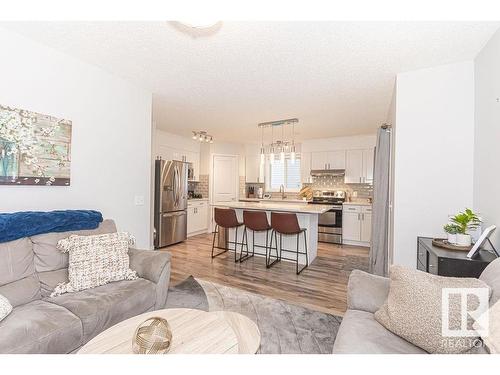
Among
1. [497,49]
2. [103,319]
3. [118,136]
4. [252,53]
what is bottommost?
[103,319]

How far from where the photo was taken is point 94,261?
1.98 meters

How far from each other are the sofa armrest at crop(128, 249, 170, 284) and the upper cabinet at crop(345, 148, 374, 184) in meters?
4.69

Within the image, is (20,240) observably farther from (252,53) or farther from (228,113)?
(228,113)

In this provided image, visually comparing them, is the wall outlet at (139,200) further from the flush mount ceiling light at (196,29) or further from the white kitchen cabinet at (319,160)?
the white kitchen cabinet at (319,160)

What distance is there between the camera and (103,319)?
168 cm

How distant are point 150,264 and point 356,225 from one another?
4.42 m

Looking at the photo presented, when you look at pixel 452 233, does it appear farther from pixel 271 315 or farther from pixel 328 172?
pixel 328 172

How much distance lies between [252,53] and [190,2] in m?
0.87

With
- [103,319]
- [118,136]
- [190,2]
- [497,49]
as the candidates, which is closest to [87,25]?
[190,2]

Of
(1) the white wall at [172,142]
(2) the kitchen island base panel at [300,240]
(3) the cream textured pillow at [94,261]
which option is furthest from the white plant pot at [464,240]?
(1) the white wall at [172,142]

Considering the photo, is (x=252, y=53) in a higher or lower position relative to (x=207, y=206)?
higher

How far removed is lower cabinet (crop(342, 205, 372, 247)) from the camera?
17.0ft

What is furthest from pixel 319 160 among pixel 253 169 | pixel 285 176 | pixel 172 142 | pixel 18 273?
pixel 18 273

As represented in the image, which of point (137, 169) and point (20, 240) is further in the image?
point (137, 169)
